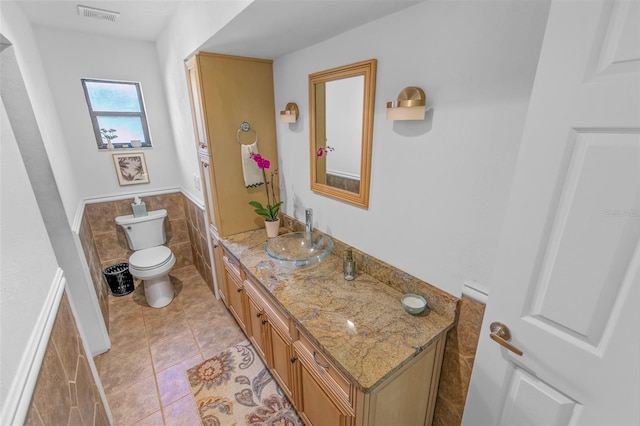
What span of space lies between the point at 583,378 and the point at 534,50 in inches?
39.9

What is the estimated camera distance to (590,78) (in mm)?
672

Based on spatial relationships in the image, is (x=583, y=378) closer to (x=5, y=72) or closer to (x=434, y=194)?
(x=434, y=194)

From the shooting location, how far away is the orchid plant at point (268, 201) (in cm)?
202

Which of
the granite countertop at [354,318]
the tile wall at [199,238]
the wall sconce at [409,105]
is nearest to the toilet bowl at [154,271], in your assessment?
the tile wall at [199,238]

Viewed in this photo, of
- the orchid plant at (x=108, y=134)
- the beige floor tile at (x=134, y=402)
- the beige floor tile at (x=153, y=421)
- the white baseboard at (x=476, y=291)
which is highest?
the orchid plant at (x=108, y=134)

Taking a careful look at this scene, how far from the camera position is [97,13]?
205 cm

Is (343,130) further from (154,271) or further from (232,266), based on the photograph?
(154,271)

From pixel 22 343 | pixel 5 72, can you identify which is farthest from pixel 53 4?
pixel 22 343

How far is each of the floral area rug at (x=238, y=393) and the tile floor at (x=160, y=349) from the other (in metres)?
0.07

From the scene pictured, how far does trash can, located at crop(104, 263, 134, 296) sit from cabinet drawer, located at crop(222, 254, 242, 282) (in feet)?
4.83

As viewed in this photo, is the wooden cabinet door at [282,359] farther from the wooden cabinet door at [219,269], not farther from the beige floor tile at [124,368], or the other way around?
the beige floor tile at [124,368]

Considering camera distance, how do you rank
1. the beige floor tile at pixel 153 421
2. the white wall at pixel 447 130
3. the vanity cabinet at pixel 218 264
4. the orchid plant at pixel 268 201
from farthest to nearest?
the vanity cabinet at pixel 218 264 < the orchid plant at pixel 268 201 < the beige floor tile at pixel 153 421 < the white wall at pixel 447 130

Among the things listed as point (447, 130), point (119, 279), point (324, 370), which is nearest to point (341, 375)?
point (324, 370)

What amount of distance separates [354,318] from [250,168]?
56.6 inches
